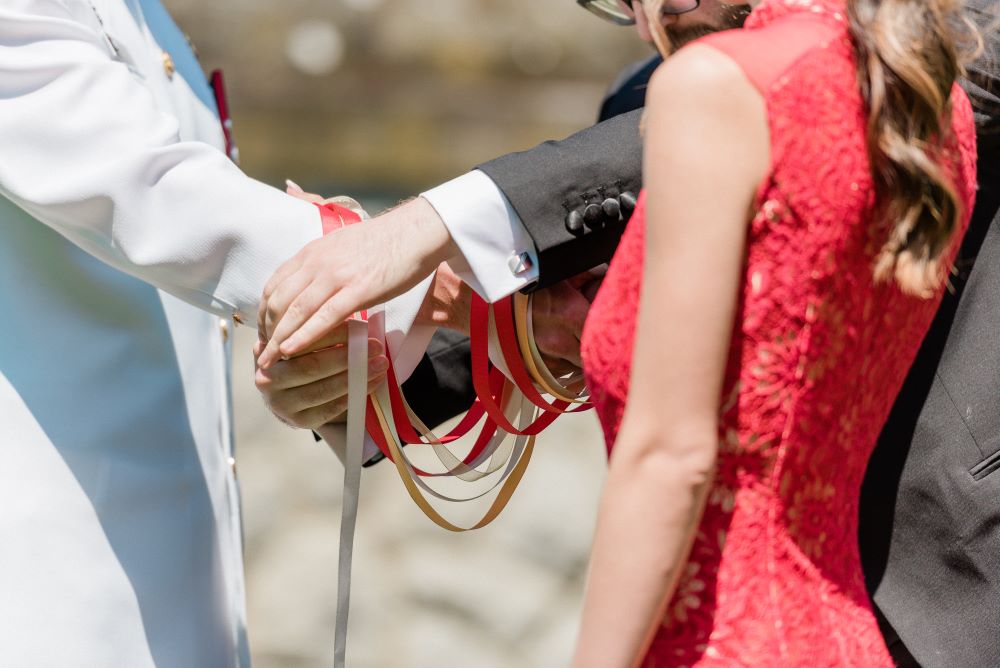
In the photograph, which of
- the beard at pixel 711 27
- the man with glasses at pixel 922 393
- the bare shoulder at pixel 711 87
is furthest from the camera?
the man with glasses at pixel 922 393

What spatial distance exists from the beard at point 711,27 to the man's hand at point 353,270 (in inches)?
11.1

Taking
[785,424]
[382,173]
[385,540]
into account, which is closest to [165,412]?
[785,424]

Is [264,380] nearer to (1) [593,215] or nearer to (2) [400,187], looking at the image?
(1) [593,215]

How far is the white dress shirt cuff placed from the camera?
3.59ft

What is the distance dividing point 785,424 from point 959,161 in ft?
0.81

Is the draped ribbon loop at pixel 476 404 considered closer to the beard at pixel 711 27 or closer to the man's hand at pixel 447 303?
the man's hand at pixel 447 303

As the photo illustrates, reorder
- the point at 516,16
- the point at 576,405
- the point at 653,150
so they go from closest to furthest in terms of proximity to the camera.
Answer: the point at 653,150 → the point at 576,405 → the point at 516,16

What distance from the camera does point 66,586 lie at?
115cm

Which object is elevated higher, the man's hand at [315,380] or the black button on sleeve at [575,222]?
the black button on sleeve at [575,222]

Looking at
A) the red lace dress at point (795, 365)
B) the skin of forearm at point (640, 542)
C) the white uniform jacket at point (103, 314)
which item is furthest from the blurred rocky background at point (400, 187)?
the skin of forearm at point (640, 542)

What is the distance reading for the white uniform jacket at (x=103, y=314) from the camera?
3.58ft

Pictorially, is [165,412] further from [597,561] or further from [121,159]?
[597,561]

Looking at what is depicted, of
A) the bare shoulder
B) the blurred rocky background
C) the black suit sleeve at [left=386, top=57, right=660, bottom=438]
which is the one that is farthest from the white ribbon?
the blurred rocky background

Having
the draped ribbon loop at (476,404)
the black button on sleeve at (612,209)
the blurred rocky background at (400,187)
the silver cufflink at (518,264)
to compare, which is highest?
the black button on sleeve at (612,209)
